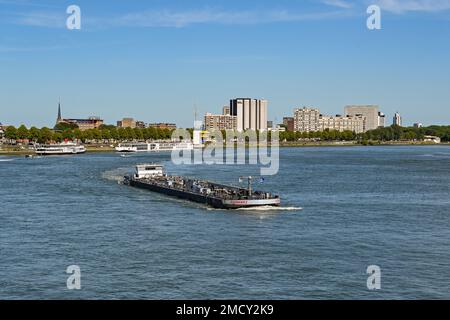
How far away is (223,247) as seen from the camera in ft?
90.8

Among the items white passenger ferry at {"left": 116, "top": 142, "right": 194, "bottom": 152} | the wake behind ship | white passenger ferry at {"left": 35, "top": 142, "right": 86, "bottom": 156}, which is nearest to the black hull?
the wake behind ship

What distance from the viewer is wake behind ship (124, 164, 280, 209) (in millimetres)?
41156

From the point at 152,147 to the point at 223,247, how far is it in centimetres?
12936

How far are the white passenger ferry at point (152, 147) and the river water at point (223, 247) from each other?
97457mm

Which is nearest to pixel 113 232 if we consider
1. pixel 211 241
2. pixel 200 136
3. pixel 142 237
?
pixel 142 237

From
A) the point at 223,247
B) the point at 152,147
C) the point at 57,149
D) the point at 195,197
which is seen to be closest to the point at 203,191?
the point at 195,197

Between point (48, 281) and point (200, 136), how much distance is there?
172 metres

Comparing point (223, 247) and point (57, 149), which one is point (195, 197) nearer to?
point (223, 247)

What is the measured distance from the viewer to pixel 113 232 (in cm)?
3161

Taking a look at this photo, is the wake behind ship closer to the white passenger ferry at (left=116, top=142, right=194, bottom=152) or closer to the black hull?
the black hull

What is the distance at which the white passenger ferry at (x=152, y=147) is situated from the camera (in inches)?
5792

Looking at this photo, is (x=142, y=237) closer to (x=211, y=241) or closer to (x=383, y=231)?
(x=211, y=241)

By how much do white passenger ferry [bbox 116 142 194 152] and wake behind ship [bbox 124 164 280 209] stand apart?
3211 inches

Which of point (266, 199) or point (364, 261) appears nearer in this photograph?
point (364, 261)
